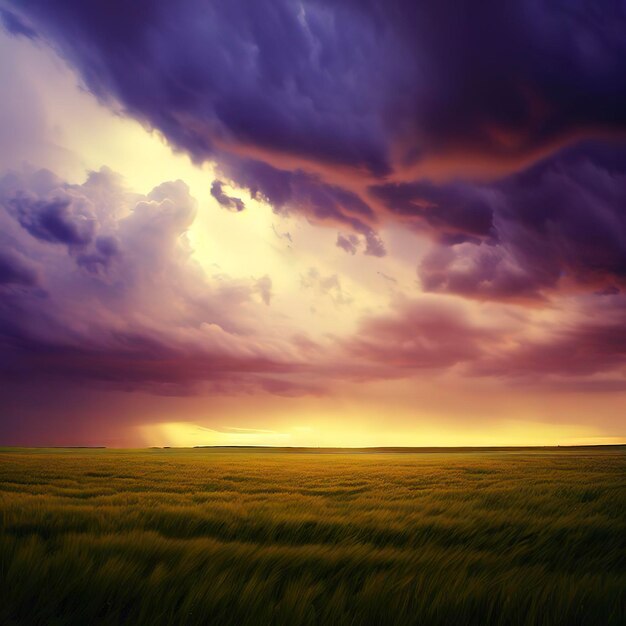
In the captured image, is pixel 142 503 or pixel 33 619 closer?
pixel 33 619

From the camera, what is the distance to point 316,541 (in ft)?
18.6

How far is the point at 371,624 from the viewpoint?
2.84 m

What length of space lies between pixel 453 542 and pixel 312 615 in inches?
142

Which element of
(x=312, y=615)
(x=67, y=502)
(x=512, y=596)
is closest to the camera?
(x=312, y=615)

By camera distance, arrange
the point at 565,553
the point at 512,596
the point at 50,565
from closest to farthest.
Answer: the point at 512,596 → the point at 50,565 → the point at 565,553

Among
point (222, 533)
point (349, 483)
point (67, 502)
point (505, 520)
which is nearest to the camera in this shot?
point (222, 533)

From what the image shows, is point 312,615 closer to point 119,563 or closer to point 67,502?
point 119,563

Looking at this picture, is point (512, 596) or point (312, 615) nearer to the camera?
point (312, 615)

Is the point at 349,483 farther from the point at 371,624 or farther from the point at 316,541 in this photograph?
the point at 371,624

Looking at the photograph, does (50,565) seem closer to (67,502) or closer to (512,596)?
(512,596)

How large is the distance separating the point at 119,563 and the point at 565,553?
509 centimetres

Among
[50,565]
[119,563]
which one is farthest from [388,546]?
[50,565]

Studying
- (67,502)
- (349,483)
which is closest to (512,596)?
(67,502)

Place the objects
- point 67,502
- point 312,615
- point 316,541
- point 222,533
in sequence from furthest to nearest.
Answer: point 67,502 → point 222,533 → point 316,541 → point 312,615
